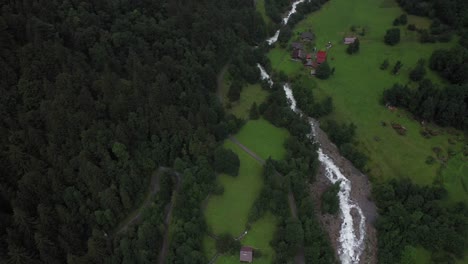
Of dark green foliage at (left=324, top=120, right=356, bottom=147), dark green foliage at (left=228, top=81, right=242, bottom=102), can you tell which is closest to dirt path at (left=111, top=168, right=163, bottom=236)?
dark green foliage at (left=228, top=81, right=242, bottom=102)


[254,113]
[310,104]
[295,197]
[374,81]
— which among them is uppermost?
[374,81]

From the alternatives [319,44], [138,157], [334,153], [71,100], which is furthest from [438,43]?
[71,100]

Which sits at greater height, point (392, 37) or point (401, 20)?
point (401, 20)

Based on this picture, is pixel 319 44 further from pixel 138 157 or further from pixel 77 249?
pixel 77 249

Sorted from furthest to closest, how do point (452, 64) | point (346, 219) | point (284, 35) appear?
1. point (284, 35)
2. point (452, 64)
3. point (346, 219)

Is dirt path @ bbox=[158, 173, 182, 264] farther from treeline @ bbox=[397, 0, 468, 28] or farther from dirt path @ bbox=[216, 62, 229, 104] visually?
treeline @ bbox=[397, 0, 468, 28]

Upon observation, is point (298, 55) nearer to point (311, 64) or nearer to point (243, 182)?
point (311, 64)

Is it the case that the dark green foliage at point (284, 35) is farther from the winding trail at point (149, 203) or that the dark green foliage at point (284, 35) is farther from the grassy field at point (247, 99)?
the winding trail at point (149, 203)

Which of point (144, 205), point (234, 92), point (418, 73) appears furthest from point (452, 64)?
point (144, 205)
